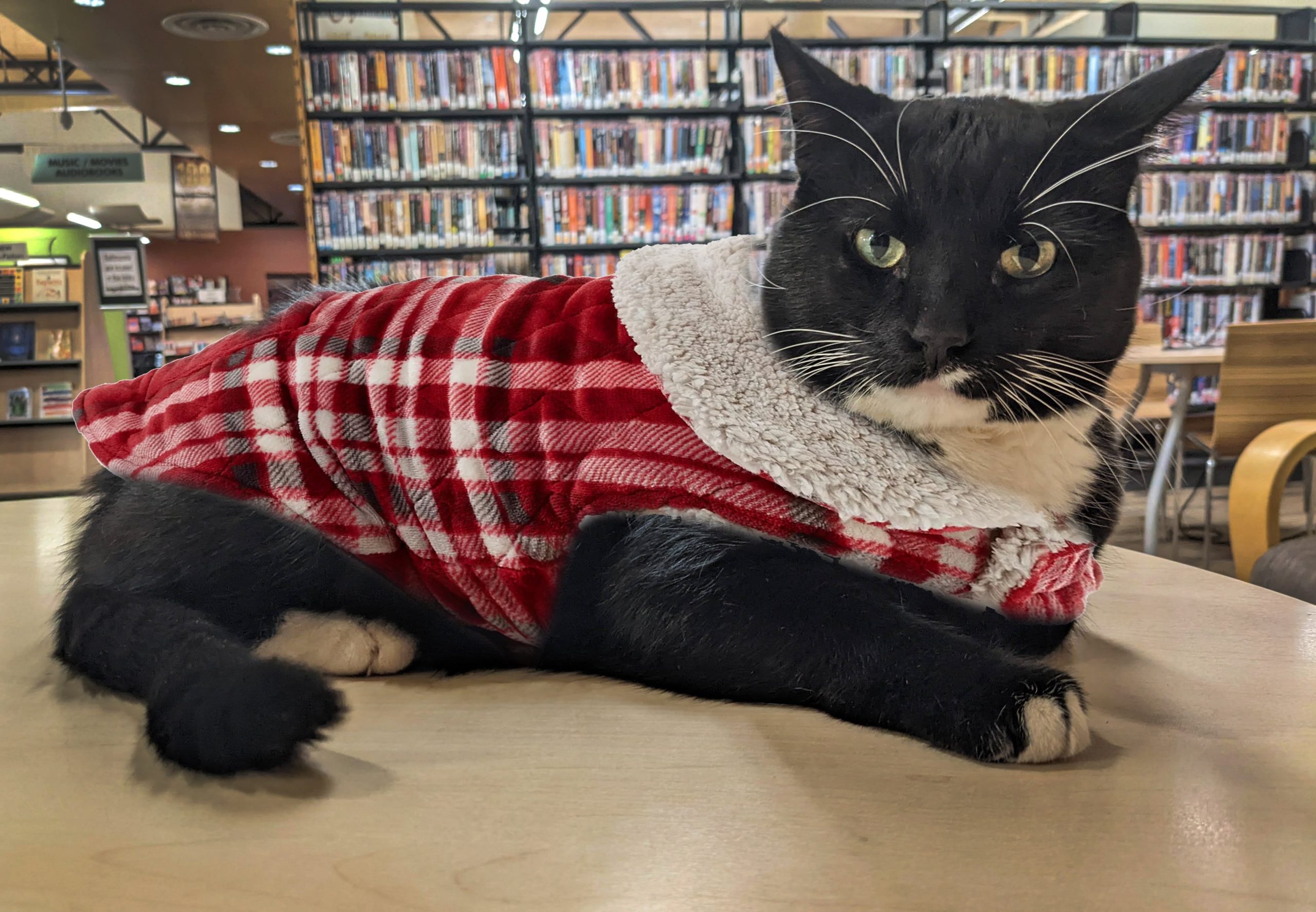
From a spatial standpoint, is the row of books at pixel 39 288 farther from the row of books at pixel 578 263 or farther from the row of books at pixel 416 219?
the row of books at pixel 578 263

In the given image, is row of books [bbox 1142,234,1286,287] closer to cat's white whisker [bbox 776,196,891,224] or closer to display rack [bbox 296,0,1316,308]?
display rack [bbox 296,0,1316,308]

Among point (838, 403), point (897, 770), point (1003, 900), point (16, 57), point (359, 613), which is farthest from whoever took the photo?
point (16, 57)

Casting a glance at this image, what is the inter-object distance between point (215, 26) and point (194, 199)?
689 centimetres

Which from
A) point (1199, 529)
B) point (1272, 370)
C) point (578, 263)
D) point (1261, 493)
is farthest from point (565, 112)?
point (1199, 529)

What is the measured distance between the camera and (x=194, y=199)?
9781 millimetres

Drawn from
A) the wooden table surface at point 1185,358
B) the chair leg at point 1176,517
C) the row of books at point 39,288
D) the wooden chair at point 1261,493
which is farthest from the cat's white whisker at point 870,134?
the row of books at point 39,288

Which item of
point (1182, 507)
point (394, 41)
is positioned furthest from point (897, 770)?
point (394, 41)

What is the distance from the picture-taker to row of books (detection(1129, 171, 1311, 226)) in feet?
12.7

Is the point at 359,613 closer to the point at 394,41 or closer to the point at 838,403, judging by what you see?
the point at 838,403

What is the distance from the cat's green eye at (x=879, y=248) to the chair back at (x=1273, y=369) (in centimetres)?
A: 216

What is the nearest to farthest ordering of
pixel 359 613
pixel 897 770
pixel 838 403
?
pixel 897 770 < pixel 838 403 < pixel 359 613

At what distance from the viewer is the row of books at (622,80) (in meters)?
3.43

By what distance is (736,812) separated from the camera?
1.47ft

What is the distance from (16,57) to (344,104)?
6939mm
